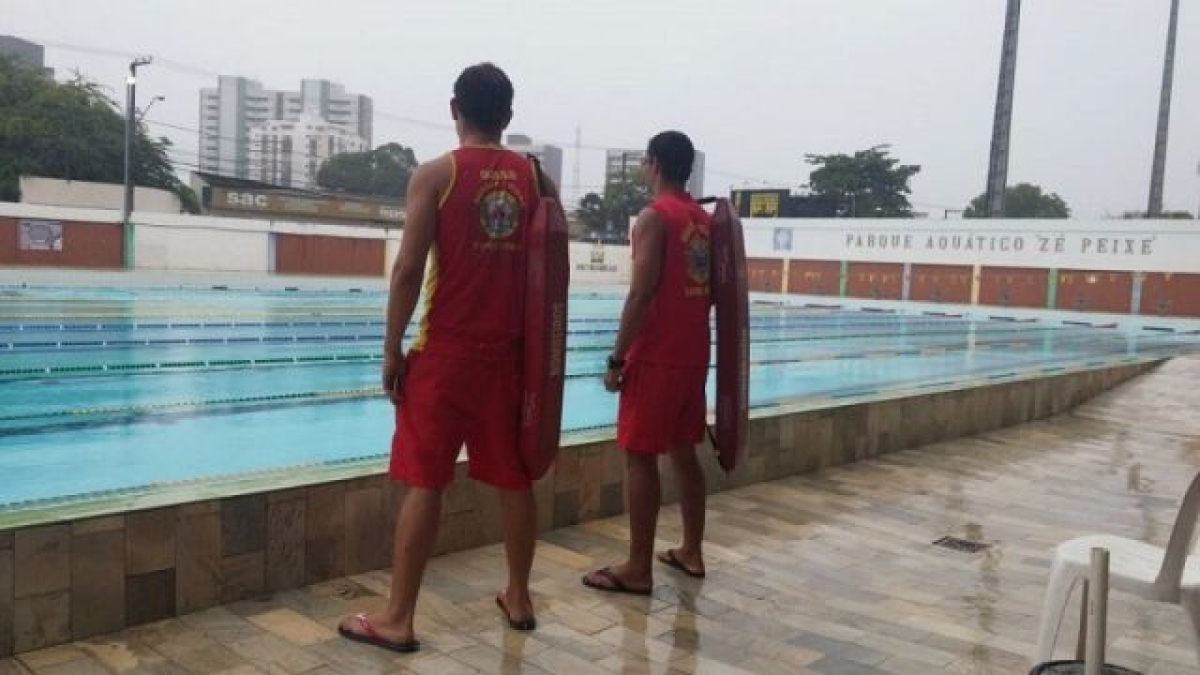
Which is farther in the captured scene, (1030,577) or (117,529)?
(1030,577)

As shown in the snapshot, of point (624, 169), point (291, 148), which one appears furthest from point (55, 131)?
point (624, 169)

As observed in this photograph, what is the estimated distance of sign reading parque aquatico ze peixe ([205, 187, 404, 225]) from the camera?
1486 inches

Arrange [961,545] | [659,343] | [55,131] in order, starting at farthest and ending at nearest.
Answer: [55,131]
[961,545]
[659,343]

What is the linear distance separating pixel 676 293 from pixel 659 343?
0.56ft

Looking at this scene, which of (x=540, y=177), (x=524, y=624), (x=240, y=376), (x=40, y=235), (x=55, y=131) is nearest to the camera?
(x=540, y=177)

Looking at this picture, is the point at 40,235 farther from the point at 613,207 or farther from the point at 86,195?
the point at 613,207

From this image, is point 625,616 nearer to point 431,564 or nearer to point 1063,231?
point 431,564

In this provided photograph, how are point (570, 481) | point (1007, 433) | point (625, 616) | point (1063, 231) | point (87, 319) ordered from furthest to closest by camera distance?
point (1063, 231)
point (87, 319)
point (1007, 433)
point (570, 481)
point (625, 616)

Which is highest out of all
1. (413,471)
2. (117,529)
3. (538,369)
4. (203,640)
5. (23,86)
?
(23,86)

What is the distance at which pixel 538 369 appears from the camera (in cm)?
254

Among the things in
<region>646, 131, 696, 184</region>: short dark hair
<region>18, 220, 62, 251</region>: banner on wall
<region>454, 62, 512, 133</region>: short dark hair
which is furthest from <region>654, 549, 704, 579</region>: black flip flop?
<region>18, 220, 62, 251</region>: banner on wall

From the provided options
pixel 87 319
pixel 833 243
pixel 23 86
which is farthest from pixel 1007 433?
pixel 23 86

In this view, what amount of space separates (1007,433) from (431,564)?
5235 mm

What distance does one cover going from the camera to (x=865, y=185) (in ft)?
161
